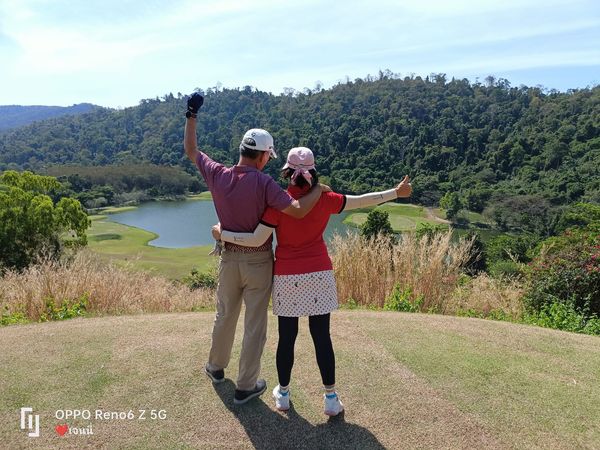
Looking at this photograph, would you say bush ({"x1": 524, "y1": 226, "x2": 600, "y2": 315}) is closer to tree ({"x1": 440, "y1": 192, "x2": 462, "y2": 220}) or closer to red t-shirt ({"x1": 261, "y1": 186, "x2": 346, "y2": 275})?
red t-shirt ({"x1": 261, "y1": 186, "x2": 346, "y2": 275})

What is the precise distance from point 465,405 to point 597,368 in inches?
51.8

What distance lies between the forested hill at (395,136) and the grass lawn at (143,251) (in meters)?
28.5

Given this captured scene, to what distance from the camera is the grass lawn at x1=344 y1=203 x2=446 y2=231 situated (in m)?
53.6

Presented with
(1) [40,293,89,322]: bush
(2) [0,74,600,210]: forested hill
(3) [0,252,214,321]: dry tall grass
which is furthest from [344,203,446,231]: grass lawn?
(1) [40,293,89,322]: bush

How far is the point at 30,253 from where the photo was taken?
1752 cm

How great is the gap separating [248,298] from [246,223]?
1.52 feet

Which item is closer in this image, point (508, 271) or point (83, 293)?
point (83, 293)

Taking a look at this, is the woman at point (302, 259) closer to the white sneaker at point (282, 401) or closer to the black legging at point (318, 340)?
the black legging at point (318, 340)

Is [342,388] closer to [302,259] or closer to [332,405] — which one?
[332,405]

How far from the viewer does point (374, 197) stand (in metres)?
3.00

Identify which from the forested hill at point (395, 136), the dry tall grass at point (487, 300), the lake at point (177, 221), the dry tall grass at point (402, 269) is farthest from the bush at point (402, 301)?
the forested hill at point (395, 136)

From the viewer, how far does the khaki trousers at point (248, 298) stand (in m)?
2.92

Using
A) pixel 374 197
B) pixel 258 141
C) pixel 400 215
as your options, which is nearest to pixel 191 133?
pixel 258 141

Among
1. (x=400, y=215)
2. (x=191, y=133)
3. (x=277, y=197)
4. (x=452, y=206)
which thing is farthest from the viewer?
(x=400, y=215)
